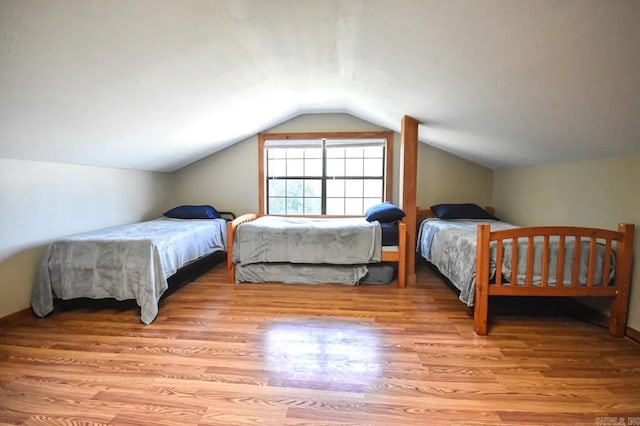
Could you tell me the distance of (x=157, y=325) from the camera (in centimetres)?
240

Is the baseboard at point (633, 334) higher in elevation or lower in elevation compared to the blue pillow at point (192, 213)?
lower

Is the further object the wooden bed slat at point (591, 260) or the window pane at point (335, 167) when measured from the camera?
the window pane at point (335, 167)

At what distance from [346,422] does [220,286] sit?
2266 millimetres

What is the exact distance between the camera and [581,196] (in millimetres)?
2748

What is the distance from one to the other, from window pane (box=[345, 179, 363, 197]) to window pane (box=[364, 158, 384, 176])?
0.57ft

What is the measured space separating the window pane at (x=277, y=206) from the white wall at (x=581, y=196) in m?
3.07

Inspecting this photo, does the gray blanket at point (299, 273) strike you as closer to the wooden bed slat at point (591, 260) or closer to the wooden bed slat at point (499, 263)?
the wooden bed slat at point (499, 263)

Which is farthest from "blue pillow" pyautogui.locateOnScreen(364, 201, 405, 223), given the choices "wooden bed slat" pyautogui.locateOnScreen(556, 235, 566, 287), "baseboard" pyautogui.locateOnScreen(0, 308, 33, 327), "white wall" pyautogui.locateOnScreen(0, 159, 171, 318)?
"baseboard" pyautogui.locateOnScreen(0, 308, 33, 327)

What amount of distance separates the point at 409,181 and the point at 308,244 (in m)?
1.28

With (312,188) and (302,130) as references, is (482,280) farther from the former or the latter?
(302,130)

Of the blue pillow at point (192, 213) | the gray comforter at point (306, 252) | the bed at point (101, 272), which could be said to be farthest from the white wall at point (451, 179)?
the bed at point (101, 272)

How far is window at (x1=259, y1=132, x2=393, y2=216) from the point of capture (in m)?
4.78

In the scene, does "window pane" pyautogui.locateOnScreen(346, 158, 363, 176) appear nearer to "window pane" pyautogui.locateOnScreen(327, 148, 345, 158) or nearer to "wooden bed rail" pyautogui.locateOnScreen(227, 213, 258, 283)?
"window pane" pyautogui.locateOnScreen(327, 148, 345, 158)

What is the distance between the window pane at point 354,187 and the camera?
4.86 metres
